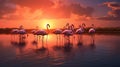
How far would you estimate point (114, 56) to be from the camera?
12336mm

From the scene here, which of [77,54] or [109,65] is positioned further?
[77,54]

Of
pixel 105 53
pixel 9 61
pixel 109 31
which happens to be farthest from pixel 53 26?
pixel 9 61

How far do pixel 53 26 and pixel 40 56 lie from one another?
13935 mm

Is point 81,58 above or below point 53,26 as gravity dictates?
below

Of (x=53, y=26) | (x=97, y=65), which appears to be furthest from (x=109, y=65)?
(x=53, y=26)

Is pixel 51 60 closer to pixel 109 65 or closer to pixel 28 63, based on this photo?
pixel 28 63

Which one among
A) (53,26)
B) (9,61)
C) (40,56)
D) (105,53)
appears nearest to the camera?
(9,61)

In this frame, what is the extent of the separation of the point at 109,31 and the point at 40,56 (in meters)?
15.4

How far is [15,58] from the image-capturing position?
11875 millimetres

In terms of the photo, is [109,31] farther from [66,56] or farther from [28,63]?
[28,63]

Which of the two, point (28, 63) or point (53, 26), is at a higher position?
point (53, 26)

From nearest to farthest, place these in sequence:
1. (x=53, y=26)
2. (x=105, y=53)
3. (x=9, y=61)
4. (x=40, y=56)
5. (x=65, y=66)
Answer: (x=65, y=66) → (x=9, y=61) → (x=40, y=56) → (x=105, y=53) → (x=53, y=26)

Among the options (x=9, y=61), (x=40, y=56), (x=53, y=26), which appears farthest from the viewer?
(x=53, y=26)

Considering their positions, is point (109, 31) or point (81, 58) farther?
point (109, 31)
